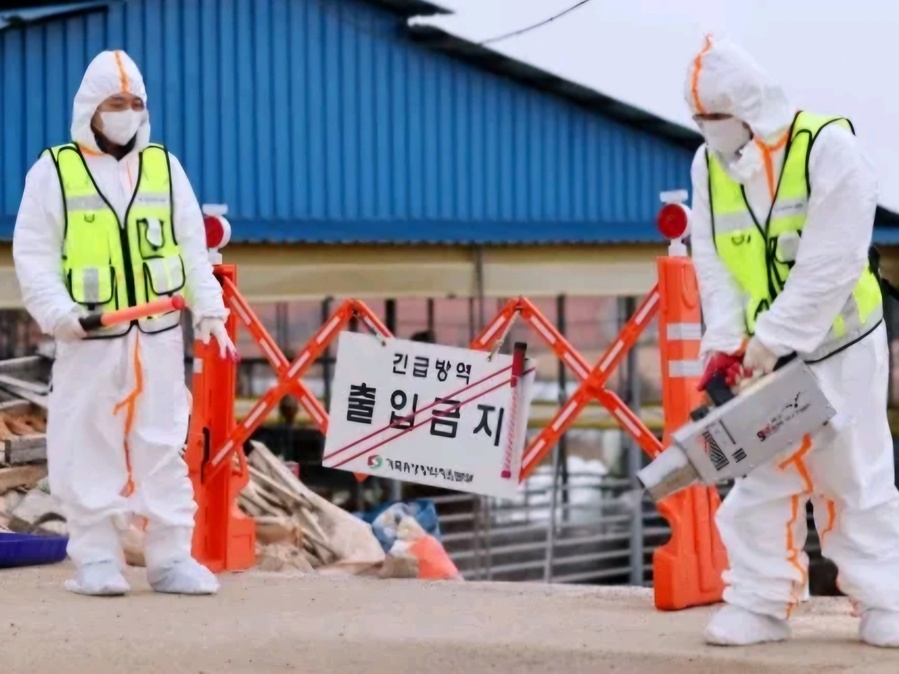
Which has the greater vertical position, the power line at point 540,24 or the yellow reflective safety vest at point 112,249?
the power line at point 540,24

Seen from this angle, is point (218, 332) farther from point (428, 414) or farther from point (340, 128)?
point (340, 128)

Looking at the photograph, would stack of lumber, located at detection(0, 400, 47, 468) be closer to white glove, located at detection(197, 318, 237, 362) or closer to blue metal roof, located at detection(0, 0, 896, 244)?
blue metal roof, located at detection(0, 0, 896, 244)

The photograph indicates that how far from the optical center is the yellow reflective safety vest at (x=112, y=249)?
6949 mm

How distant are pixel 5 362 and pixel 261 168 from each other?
2.93m

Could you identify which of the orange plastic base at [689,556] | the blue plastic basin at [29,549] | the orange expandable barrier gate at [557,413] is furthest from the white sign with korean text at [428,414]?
the blue plastic basin at [29,549]

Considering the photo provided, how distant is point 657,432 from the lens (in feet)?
43.5

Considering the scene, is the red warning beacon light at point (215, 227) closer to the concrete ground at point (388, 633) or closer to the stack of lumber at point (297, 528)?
the stack of lumber at point (297, 528)

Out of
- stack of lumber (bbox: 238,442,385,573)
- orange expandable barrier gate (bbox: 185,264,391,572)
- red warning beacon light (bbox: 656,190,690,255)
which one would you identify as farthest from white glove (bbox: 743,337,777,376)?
stack of lumber (bbox: 238,442,385,573)

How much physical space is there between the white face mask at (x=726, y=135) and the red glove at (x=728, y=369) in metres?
0.61

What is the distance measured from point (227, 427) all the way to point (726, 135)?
12.1 ft

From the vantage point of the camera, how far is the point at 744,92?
213 inches

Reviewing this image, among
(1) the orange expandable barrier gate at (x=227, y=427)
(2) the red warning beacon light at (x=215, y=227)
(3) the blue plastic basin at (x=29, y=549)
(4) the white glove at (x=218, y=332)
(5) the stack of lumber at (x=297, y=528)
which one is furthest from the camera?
(5) the stack of lumber at (x=297, y=528)

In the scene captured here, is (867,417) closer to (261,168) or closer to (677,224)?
(677,224)

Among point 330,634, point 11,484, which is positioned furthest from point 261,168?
point 330,634
